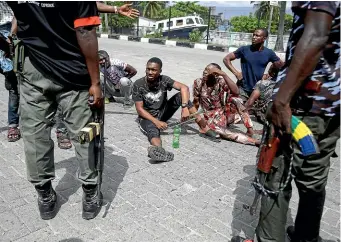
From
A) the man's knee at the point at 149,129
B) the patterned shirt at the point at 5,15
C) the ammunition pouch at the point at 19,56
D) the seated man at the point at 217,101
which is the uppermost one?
the patterned shirt at the point at 5,15

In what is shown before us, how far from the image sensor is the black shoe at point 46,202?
2527mm

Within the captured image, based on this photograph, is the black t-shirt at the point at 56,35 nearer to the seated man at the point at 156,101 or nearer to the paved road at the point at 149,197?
the paved road at the point at 149,197

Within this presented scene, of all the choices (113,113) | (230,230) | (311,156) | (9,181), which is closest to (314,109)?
(311,156)

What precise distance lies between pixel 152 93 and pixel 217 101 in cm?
99

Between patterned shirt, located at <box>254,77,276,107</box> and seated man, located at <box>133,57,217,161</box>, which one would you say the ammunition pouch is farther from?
patterned shirt, located at <box>254,77,276,107</box>

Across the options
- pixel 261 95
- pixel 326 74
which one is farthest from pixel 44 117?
pixel 261 95

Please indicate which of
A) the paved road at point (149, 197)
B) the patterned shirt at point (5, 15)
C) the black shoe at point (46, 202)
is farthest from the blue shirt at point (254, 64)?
the black shoe at point (46, 202)

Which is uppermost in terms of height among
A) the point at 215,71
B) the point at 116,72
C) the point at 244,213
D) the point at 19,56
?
the point at 19,56

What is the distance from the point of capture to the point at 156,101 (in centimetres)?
455

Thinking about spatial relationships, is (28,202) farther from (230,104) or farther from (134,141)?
(230,104)

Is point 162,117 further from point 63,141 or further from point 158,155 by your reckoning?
point 63,141

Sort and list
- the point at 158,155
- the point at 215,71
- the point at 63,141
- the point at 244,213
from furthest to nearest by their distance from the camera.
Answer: the point at 215,71, the point at 63,141, the point at 158,155, the point at 244,213

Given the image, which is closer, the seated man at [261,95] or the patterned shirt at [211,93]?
the patterned shirt at [211,93]

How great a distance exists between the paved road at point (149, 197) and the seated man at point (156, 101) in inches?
10.3
